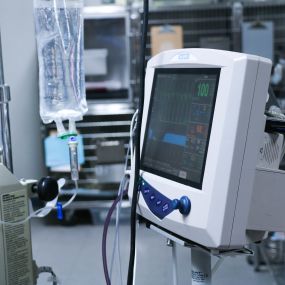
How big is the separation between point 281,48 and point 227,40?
0.31 m

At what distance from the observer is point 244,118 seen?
78cm

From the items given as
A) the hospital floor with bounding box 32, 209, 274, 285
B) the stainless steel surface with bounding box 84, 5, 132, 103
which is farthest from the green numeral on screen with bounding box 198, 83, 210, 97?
the stainless steel surface with bounding box 84, 5, 132, 103

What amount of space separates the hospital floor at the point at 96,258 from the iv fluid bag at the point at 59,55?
1.44ft

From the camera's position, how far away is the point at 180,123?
3.01 ft

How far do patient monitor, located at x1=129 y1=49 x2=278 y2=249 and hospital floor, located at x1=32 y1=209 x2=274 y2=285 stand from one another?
0.44 metres

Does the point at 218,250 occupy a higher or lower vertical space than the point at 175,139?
lower

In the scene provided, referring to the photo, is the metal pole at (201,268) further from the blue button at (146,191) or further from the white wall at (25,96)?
the white wall at (25,96)

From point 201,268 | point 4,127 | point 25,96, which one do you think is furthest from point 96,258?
point 201,268

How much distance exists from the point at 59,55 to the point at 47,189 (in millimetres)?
291

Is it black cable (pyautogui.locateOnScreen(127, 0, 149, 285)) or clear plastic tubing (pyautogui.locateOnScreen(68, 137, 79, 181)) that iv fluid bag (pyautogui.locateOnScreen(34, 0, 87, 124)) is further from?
black cable (pyautogui.locateOnScreen(127, 0, 149, 285))

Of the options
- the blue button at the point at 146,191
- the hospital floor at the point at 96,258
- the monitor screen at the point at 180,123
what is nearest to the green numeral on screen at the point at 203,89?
the monitor screen at the point at 180,123

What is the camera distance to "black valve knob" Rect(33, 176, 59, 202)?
1.02m

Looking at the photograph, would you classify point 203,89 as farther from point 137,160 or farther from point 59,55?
point 59,55

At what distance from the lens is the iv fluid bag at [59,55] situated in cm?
109
